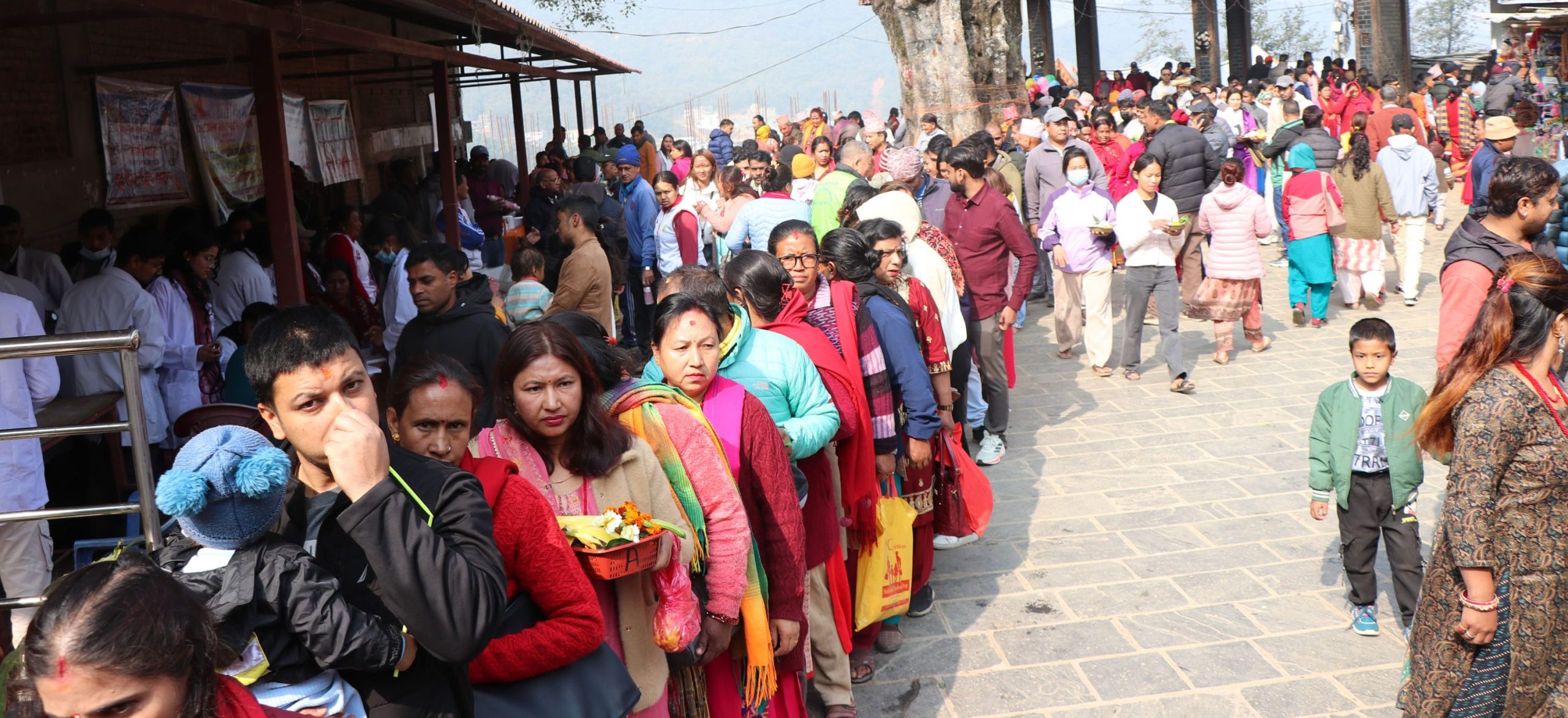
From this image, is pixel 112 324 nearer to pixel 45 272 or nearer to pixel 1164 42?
pixel 45 272

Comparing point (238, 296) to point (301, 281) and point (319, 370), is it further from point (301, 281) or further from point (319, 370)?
point (319, 370)

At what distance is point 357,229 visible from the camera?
8.94m

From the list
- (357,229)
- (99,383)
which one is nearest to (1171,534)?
(99,383)

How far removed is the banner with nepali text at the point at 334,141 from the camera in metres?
10.5

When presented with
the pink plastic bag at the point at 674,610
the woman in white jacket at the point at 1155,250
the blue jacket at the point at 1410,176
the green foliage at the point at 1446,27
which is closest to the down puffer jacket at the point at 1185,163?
the woman in white jacket at the point at 1155,250

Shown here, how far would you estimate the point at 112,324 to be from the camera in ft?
19.6

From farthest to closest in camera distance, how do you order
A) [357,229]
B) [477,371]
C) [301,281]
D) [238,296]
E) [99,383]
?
[357,229]
[238,296]
[301,281]
[99,383]
[477,371]

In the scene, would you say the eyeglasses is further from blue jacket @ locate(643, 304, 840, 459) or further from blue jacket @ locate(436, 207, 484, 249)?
blue jacket @ locate(436, 207, 484, 249)

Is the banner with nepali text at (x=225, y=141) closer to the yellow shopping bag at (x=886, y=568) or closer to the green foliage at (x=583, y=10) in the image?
the yellow shopping bag at (x=886, y=568)

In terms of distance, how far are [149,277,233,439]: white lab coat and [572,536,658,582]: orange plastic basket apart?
4.38m

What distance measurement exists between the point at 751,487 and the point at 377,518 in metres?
1.75

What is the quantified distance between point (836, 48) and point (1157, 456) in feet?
640

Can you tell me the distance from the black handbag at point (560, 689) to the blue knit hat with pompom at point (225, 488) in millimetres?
597

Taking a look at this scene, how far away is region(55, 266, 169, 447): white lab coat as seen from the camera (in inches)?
232
